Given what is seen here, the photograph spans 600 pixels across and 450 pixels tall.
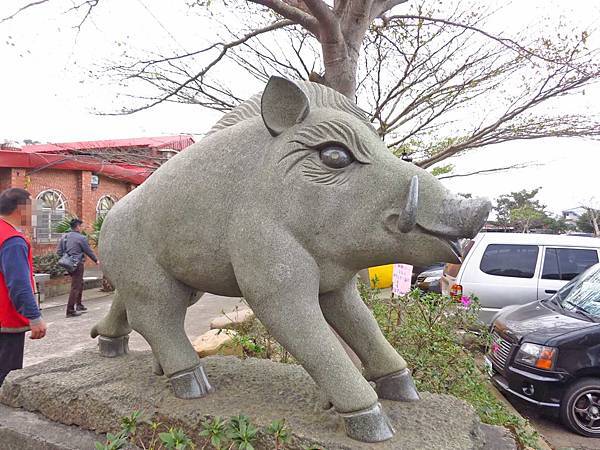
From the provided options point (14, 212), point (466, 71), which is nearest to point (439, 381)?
point (14, 212)

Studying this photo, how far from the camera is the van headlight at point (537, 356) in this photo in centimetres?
382

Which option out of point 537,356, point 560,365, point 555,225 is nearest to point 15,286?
point 537,356

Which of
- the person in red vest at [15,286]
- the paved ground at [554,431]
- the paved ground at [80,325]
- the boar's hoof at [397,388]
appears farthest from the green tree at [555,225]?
the person in red vest at [15,286]

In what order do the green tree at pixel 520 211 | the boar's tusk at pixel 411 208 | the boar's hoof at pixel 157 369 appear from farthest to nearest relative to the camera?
1. the green tree at pixel 520 211
2. the boar's hoof at pixel 157 369
3. the boar's tusk at pixel 411 208

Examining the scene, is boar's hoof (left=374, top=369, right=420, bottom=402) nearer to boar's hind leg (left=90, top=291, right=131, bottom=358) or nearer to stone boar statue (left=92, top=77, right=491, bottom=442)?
stone boar statue (left=92, top=77, right=491, bottom=442)

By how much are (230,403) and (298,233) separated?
896mm

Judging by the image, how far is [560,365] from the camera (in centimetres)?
378

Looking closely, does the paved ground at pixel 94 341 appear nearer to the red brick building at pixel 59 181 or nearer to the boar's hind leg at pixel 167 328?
the boar's hind leg at pixel 167 328

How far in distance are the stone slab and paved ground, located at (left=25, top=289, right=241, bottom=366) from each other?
2981 millimetres

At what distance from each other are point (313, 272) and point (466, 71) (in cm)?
499

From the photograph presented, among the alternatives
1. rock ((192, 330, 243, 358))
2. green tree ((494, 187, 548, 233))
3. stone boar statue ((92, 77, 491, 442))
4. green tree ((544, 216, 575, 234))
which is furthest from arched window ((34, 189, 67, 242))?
green tree ((544, 216, 575, 234))

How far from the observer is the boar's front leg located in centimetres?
179

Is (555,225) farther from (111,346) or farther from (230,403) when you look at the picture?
(230,403)

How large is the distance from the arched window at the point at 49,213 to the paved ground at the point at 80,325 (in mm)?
3053
